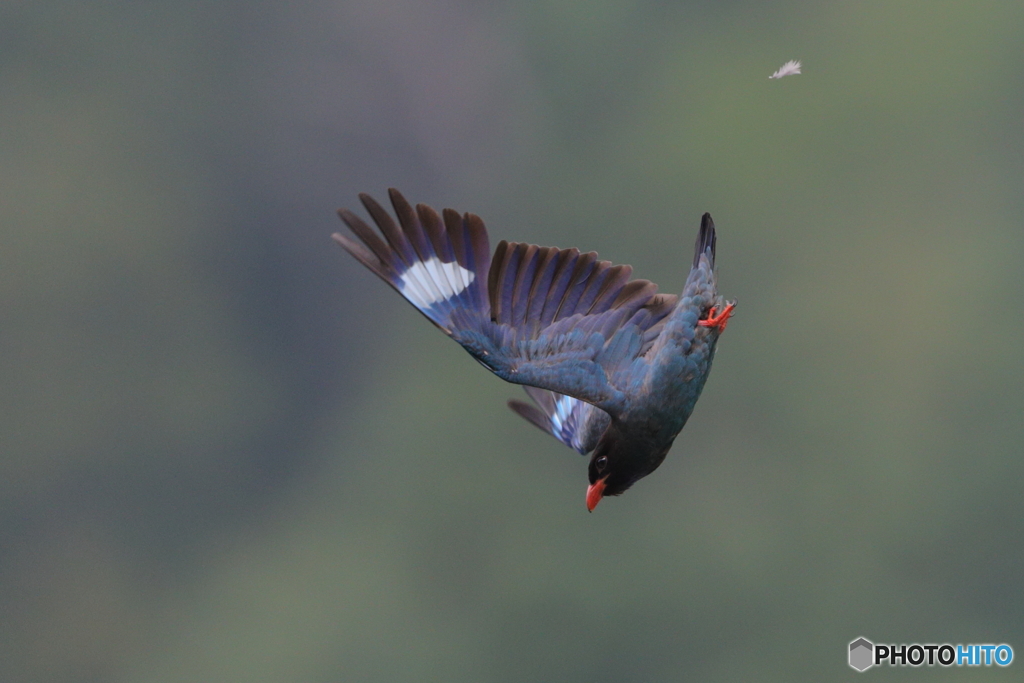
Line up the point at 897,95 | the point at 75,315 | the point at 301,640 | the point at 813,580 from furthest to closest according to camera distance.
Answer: the point at 897,95 → the point at 75,315 → the point at 813,580 → the point at 301,640

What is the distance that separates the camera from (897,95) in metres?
81.2

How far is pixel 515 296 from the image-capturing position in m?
9.42

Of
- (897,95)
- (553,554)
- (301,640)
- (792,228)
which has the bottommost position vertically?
(301,640)

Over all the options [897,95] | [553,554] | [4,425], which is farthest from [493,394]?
[897,95]

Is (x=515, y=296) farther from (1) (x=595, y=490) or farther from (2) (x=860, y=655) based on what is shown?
(2) (x=860, y=655)

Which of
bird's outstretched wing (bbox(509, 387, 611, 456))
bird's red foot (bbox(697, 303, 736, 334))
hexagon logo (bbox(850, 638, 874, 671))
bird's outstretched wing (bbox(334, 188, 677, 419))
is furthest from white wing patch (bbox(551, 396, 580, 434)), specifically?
hexagon logo (bbox(850, 638, 874, 671))

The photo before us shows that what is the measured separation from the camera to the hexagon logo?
49438mm

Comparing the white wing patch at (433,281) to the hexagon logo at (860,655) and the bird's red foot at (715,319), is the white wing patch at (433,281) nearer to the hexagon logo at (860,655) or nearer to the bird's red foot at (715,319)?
the bird's red foot at (715,319)

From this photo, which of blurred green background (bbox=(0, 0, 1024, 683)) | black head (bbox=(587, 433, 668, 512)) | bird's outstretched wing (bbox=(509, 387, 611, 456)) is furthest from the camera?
blurred green background (bbox=(0, 0, 1024, 683))

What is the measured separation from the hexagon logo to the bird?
41.5 metres

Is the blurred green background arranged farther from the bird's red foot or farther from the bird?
the bird's red foot

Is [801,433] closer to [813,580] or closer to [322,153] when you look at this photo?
[813,580]

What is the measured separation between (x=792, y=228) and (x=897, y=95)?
48.3 feet

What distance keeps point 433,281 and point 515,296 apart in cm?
54
